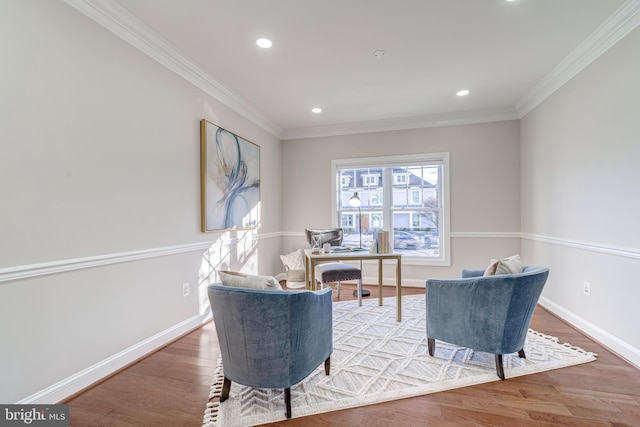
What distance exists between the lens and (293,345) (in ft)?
5.52

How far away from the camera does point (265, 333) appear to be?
163 centimetres

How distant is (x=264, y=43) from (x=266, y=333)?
237cm

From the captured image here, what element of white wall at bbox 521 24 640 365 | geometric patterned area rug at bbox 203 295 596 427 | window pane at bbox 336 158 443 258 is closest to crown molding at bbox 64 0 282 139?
window pane at bbox 336 158 443 258

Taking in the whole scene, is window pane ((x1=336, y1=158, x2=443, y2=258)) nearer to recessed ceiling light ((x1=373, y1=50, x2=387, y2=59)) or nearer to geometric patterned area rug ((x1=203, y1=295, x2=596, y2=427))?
geometric patterned area rug ((x1=203, y1=295, x2=596, y2=427))

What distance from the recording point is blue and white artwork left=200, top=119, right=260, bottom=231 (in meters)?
3.18

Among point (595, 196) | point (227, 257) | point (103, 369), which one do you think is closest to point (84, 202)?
point (103, 369)

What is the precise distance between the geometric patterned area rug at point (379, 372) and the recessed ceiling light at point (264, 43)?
8.87ft

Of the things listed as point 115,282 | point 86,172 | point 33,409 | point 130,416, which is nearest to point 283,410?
point 130,416

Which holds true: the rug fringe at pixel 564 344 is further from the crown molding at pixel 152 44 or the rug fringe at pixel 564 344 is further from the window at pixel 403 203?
the crown molding at pixel 152 44

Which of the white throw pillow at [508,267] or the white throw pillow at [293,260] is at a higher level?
the white throw pillow at [508,267]

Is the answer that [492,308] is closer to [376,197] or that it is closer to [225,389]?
[225,389]

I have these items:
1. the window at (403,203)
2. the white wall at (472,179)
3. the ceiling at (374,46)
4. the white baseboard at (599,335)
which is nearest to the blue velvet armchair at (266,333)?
the ceiling at (374,46)

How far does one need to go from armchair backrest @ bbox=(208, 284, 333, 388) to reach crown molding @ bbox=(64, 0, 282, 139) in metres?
2.10

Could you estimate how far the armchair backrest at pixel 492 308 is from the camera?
202 cm
